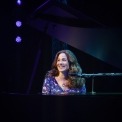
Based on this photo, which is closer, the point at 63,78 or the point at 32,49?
the point at 63,78

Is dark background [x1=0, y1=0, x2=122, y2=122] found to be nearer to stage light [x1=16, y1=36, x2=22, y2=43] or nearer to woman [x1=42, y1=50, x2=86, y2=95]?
stage light [x1=16, y1=36, x2=22, y2=43]

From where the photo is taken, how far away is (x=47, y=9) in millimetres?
3340

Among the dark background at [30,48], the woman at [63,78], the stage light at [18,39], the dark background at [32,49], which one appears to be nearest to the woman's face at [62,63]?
the woman at [63,78]

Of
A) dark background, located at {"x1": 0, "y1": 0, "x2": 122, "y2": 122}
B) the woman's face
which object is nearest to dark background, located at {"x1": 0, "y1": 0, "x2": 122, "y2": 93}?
dark background, located at {"x1": 0, "y1": 0, "x2": 122, "y2": 122}

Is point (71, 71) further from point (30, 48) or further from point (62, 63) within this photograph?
point (30, 48)

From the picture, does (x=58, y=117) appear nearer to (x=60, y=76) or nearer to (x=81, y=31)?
(x=60, y=76)

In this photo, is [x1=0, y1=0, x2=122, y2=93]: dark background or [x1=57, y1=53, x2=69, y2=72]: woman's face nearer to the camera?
[x1=57, y1=53, x2=69, y2=72]: woman's face

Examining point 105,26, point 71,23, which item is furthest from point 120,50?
point 71,23

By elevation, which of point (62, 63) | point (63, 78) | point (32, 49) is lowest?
point (63, 78)

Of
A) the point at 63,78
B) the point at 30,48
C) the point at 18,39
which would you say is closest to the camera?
the point at 63,78

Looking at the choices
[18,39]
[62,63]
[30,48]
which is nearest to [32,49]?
[30,48]

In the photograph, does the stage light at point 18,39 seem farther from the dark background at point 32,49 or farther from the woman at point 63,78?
the woman at point 63,78

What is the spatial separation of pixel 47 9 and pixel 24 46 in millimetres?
1276

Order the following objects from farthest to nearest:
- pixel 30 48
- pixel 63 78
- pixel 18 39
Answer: pixel 30 48, pixel 18 39, pixel 63 78
